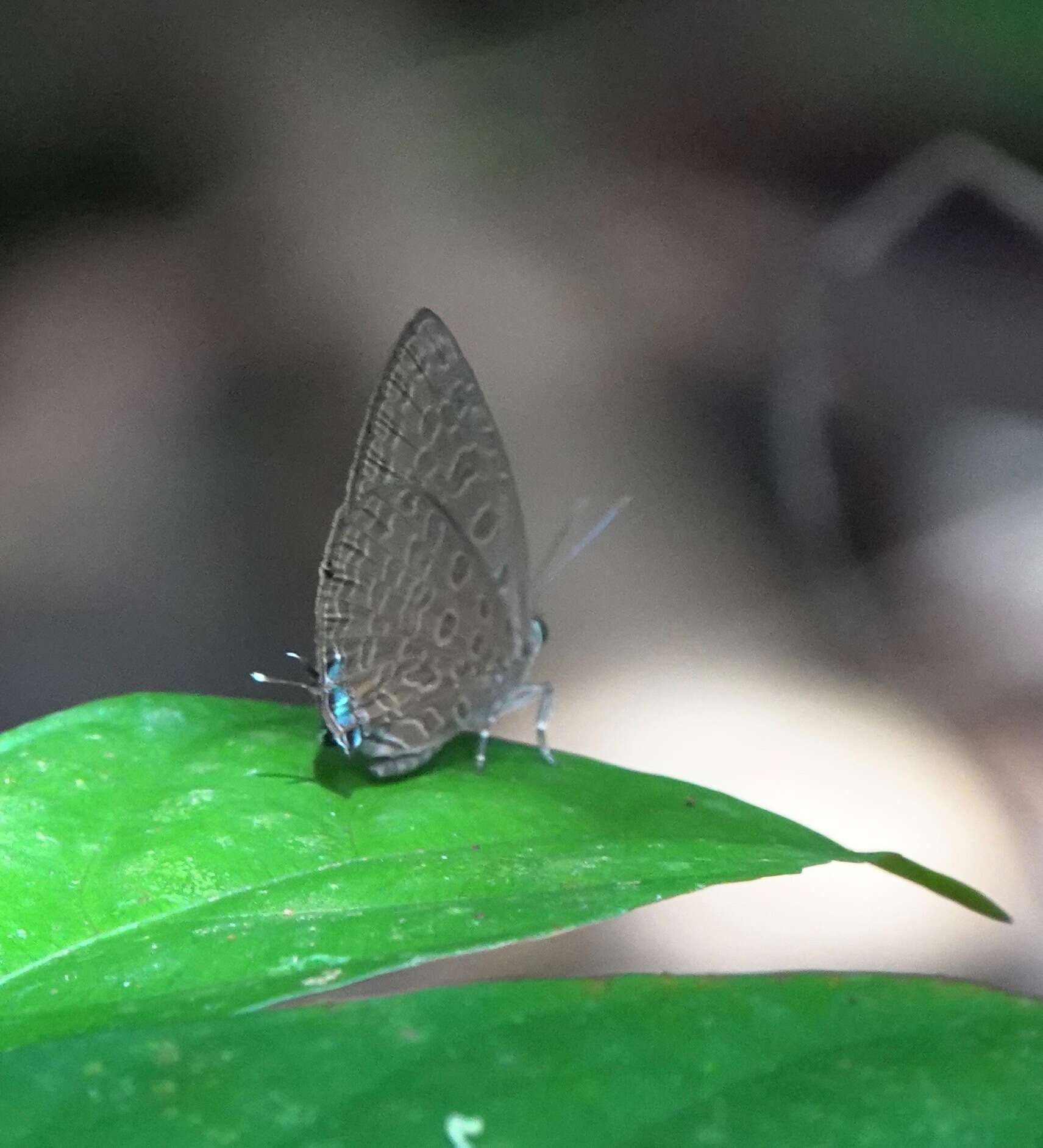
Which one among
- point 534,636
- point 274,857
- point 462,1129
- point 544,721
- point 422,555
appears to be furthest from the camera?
point 534,636

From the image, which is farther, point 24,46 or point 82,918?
point 24,46

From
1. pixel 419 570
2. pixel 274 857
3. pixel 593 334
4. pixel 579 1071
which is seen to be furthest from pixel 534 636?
pixel 593 334

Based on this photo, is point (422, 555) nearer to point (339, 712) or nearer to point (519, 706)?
point (339, 712)

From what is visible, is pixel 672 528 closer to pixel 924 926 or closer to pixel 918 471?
pixel 918 471

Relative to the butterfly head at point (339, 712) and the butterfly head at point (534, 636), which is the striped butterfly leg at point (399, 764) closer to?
the butterfly head at point (339, 712)

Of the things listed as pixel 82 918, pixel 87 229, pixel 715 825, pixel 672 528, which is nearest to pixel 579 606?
pixel 672 528
